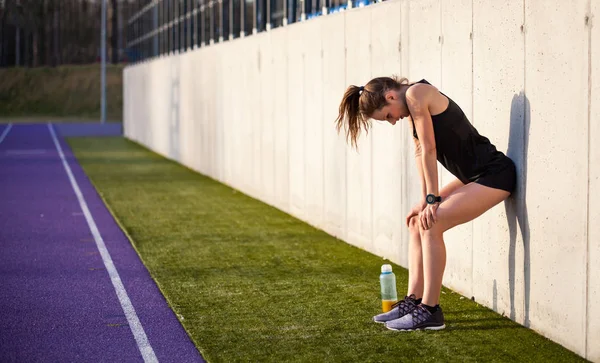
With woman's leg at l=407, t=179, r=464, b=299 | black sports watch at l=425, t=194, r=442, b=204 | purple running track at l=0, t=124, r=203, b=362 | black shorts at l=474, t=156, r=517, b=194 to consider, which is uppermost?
black shorts at l=474, t=156, r=517, b=194

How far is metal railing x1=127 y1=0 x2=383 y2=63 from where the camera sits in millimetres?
16453

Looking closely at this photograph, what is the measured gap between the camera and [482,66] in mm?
8664

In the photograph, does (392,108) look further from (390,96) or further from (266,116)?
(266,116)

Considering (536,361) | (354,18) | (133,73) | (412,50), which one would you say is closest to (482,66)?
(412,50)

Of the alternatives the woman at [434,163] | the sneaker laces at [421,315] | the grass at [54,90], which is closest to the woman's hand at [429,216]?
the woman at [434,163]

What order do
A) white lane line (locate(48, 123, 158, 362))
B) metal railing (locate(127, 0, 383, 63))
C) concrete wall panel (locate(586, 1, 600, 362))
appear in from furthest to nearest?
metal railing (locate(127, 0, 383, 63)) < white lane line (locate(48, 123, 158, 362)) < concrete wall panel (locate(586, 1, 600, 362))

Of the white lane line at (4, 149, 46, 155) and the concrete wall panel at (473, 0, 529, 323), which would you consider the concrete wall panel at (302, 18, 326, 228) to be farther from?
the white lane line at (4, 149, 46, 155)

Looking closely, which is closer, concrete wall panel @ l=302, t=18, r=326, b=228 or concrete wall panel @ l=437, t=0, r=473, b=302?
concrete wall panel @ l=437, t=0, r=473, b=302

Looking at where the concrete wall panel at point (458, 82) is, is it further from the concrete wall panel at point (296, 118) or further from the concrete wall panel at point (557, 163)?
the concrete wall panel at point (296, 118)

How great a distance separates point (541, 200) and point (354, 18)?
556cm

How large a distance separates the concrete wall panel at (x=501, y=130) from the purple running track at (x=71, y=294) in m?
2.30

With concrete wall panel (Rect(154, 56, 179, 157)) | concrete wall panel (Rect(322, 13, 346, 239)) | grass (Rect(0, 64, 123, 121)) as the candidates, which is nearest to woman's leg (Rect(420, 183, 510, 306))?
concrete wall panel (Rect(322, 13, 346, 239))

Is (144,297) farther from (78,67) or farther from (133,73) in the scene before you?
(78,67)

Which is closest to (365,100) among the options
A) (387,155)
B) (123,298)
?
(123,298)
